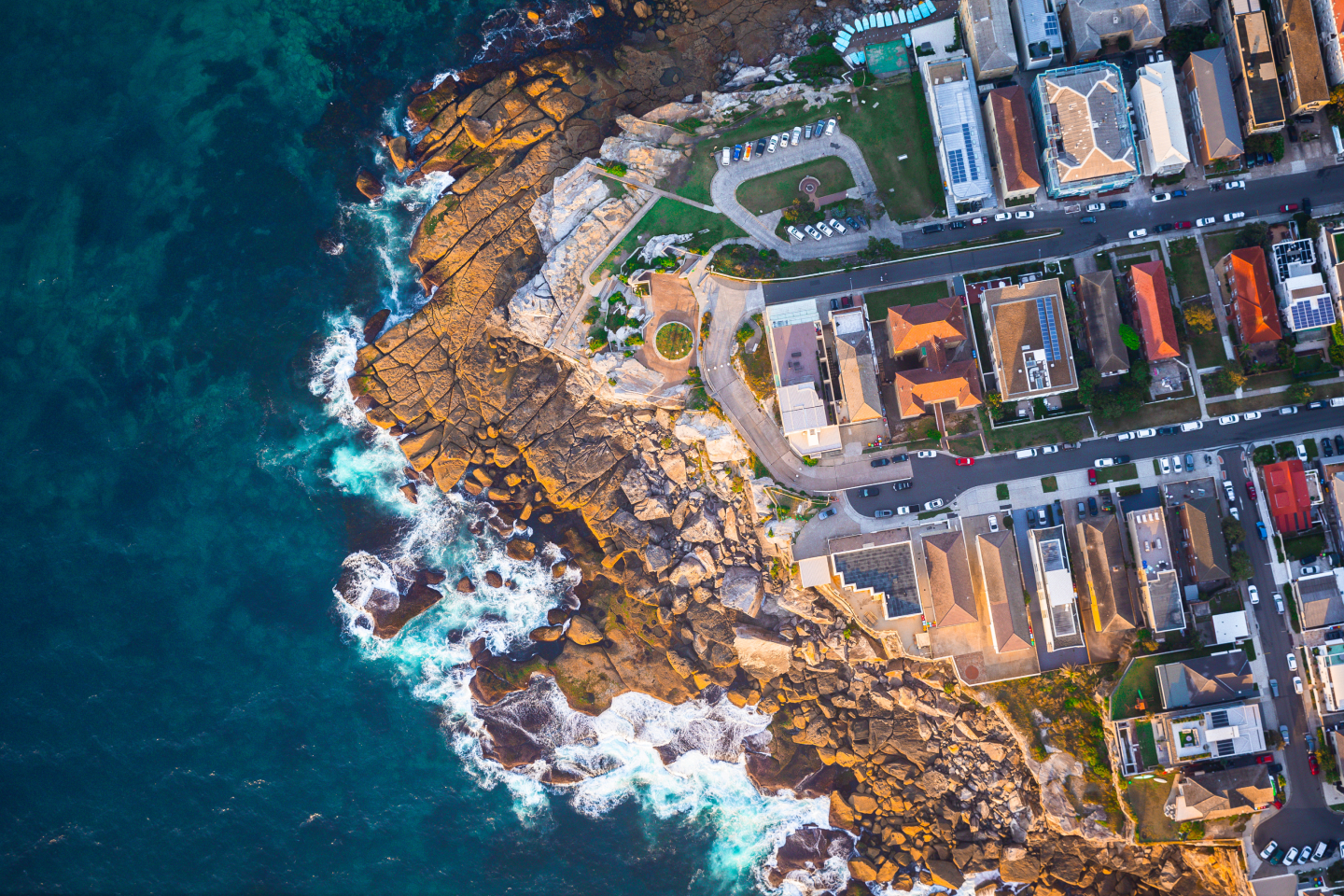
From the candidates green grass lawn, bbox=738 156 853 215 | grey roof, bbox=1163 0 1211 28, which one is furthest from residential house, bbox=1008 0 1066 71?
green grass lawn, bbox=738 156 853 215

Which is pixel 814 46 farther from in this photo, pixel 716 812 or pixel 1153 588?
pixel 716 812

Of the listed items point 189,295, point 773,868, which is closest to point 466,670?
point 773,868

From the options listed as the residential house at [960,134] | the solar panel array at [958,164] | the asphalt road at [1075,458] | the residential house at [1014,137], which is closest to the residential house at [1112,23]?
the residential house at [1014,137]

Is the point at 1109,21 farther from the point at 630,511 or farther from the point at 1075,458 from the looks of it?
the point at 630,511

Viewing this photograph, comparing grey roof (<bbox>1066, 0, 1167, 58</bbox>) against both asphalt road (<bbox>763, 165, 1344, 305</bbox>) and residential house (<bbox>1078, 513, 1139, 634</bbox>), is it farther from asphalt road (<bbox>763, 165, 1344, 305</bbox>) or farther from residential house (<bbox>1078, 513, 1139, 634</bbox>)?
residential house (<bbox>1078, 513, 1139, 634</bbox>)

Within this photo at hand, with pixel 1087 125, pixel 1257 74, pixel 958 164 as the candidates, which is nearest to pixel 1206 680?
pixel 1087 125

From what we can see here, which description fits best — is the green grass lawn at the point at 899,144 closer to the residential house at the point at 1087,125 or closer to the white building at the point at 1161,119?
the residential house at the point at 1087,125
